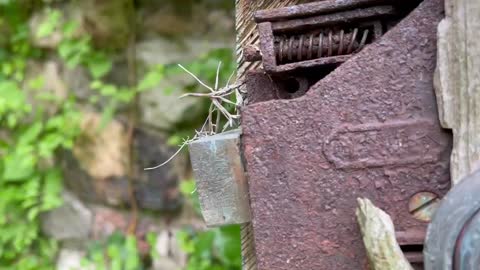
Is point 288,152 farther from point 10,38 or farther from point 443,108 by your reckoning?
point 10,38

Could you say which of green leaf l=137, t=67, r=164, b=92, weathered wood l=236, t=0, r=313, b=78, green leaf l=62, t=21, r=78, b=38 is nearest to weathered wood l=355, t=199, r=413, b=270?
weathered wood l=236, t=0, r=313, b=78

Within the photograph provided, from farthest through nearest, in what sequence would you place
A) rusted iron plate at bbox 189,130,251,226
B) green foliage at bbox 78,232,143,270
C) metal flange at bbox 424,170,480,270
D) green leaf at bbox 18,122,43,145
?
1. green leaf at bbox 18,122,43,145
2. green foliage at bbox 78,232,143,270
3. rusted iron plate at bbox 189,130,251,226
4. metal flange at bbox 424,170,480,270

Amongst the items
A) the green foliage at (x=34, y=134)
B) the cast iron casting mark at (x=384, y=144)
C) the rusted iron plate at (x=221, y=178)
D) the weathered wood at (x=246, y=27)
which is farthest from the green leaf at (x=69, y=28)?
the cast iron casting mark at (x=384, y=144)

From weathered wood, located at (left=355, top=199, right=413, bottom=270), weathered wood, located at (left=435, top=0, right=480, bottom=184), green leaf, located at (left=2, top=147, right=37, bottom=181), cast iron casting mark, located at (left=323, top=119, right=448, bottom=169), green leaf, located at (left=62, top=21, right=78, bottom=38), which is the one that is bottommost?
green leaf, located at (left=2, top=147, right=37, bottom=181)

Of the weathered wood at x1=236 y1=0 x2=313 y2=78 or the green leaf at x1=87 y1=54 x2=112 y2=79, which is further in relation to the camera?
the green leaf at x1=87 y1=54 x2=112 y2=79

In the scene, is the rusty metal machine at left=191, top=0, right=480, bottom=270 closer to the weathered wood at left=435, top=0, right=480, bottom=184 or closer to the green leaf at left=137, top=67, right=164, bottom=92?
the weathered wood at left=435, top=0, right=480, bottom=184

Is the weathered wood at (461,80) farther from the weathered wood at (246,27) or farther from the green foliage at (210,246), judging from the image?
the green foliage at (210,246)

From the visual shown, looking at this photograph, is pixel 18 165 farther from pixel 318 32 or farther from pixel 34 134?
pixel 318 32

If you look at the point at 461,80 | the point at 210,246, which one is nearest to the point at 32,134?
the point at 210,246
